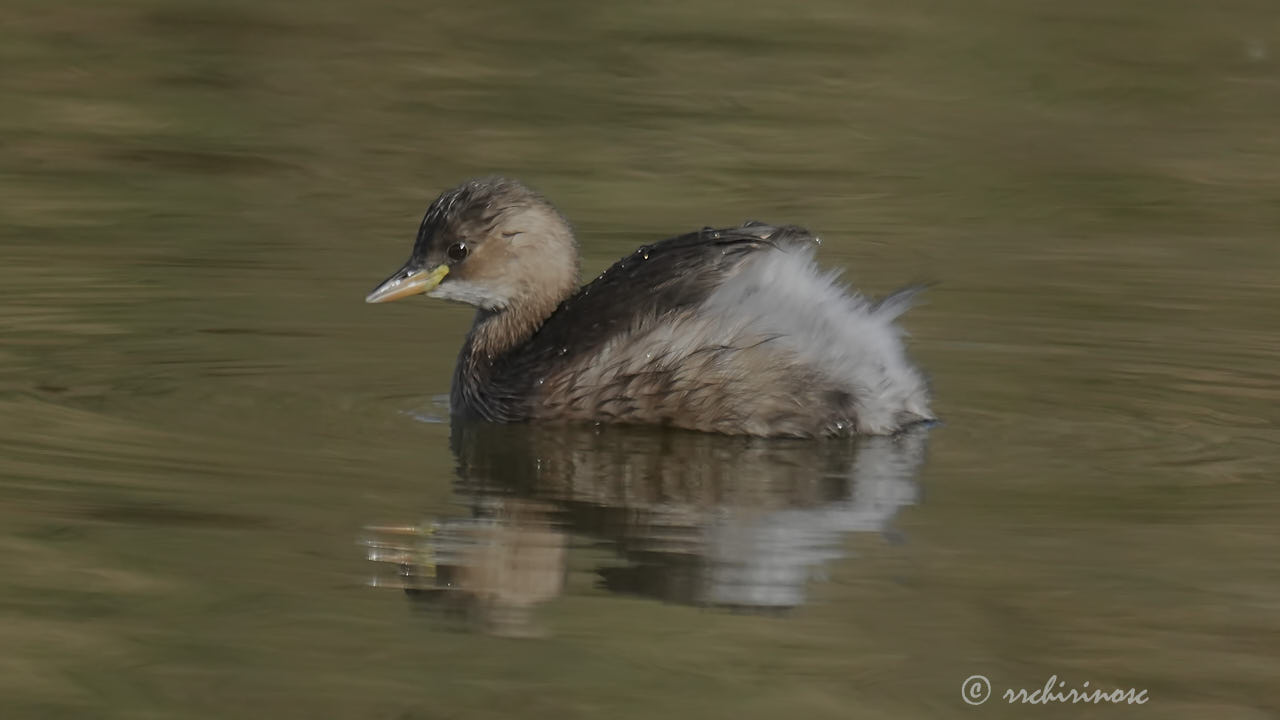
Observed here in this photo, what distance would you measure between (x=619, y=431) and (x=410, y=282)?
98 centimetres

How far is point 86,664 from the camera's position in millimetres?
5285

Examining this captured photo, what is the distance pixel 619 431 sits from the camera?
7645mm

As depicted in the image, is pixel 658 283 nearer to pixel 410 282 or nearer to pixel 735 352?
pixel 735 352

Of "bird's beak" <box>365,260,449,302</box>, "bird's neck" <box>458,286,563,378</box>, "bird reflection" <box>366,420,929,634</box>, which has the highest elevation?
"bird's beak" <box>365,260,449,302</box>

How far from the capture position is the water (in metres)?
5.41

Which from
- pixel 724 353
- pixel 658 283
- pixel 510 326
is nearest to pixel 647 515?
pixel 724 353

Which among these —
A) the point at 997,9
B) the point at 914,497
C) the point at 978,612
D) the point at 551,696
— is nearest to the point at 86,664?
the point at 551,696

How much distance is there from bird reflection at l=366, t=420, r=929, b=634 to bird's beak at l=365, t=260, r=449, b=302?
56 centimetres

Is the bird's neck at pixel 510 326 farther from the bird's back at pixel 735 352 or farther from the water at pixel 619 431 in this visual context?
the bird's back at pixel 735 352

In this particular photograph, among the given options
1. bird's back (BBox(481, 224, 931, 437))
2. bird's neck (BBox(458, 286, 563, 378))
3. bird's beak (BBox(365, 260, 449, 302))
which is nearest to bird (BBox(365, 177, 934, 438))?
bird's back (BBox(481, 224, 931, 437))

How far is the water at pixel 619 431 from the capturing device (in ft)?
17.7

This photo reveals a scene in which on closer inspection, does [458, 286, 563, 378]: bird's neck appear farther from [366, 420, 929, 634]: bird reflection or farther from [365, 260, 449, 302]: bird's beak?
[366, 420, 929, 634]: bird reflection

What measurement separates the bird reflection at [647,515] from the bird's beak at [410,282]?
560 millimetres

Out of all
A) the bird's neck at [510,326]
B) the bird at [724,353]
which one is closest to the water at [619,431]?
the bird at [724,353]
